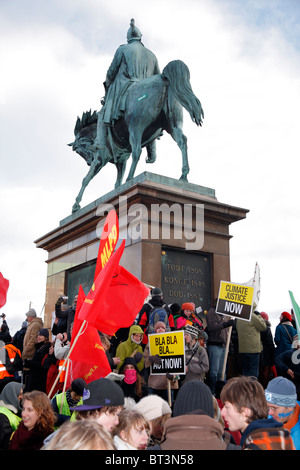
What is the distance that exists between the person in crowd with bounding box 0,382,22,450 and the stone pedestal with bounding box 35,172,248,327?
496cm

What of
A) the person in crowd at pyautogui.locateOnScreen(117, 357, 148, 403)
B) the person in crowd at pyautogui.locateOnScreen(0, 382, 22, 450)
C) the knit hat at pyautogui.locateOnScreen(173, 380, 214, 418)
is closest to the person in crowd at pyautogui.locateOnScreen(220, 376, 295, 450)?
the knit hat at pyautogui.locateOnScreen(173, 380, 214, 418)

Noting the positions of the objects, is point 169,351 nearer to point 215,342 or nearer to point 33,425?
point 215,342

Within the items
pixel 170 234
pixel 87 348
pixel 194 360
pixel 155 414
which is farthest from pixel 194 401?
pixel 170 234

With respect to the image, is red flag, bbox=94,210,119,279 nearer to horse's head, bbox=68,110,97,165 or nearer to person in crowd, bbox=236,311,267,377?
person in crowd, bbox=236,311,267,377

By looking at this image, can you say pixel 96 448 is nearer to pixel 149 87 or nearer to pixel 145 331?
pixel 145 331

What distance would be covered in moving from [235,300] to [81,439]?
624 cm

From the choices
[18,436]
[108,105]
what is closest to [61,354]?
[18,436]

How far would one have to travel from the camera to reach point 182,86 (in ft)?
39.2

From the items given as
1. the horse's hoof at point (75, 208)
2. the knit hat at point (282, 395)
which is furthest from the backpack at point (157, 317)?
the horse's hoof at point (75, 208)

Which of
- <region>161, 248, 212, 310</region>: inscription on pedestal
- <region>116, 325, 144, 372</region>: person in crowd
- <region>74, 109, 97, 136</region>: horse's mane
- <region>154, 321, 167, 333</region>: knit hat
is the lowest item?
<region>116, 325, 144, 372</region>: person in crowd

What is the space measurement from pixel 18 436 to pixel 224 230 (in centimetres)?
835

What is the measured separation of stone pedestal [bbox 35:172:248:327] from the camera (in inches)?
424

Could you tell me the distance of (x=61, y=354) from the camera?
7516mm

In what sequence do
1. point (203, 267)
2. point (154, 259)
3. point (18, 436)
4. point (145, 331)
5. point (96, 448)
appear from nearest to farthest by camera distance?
point (96, 448) < point (18, 436) < point (145, 331) < point (154, 259) < point (203, 267)
